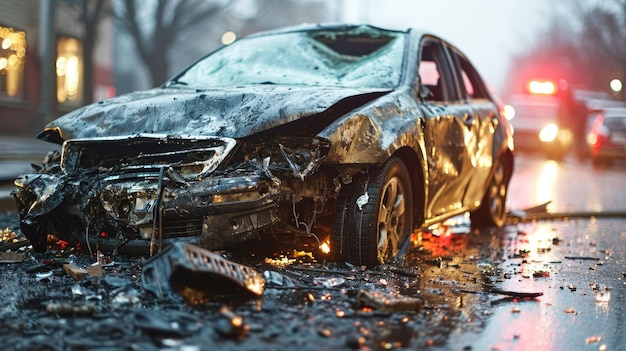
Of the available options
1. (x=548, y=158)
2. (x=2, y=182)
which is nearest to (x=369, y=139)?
(x=2, y=182)

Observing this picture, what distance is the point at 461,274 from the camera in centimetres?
525

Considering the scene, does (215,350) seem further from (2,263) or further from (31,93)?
(31,93)

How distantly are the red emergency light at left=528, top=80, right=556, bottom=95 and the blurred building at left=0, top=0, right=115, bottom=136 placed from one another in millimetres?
14387

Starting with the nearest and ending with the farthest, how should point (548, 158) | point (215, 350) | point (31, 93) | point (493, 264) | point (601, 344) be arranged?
point (215, 350) < point (601, 344) < point (493, 264) < point (548, 158) < point (31, 93)

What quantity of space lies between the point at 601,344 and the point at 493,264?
6.56 ft

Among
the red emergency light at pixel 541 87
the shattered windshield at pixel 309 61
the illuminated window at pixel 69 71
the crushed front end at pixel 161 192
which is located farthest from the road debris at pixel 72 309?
the illuminated window at pixel 69 71

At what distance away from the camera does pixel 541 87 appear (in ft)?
92.9

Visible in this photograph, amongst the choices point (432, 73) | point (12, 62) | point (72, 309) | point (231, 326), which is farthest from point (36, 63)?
point (231, 326)

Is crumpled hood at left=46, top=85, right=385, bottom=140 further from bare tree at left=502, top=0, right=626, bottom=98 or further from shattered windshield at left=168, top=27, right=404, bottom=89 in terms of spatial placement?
bare tree at left=502, top=0, right=626, bottom=98

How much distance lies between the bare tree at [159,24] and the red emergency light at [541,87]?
461 inches

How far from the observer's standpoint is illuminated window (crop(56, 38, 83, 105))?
29.3 m

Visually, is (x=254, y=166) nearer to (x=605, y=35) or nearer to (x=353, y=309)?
(x=353, y=309)

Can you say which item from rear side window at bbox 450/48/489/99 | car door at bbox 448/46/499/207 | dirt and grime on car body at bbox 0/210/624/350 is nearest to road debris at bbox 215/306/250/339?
dirt and grime on car body at bbox 0/210/624/350

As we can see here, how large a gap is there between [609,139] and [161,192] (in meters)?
18.8
